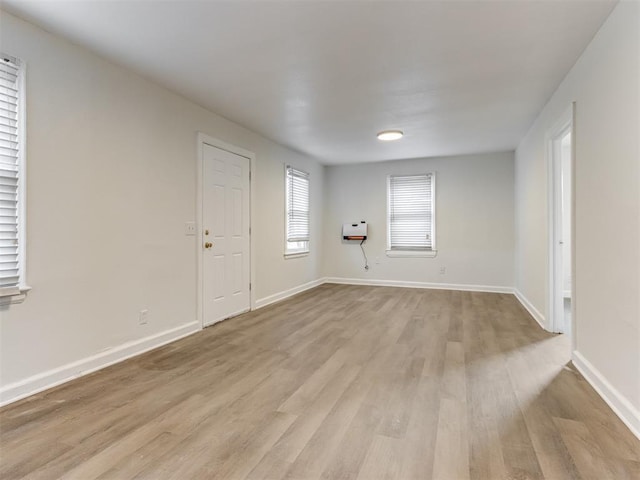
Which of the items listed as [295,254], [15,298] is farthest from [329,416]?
[295,254]

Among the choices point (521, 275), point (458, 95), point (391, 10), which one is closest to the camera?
point (391, 10)

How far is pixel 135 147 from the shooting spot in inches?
120

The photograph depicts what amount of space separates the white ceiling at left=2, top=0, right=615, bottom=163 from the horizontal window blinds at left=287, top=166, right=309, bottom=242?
1.72 meters

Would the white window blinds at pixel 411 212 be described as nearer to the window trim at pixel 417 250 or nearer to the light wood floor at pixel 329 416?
the window trim at pixel 417 250

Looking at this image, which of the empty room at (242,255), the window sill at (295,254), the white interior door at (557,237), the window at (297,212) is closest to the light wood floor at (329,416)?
the empty room at (242,255)

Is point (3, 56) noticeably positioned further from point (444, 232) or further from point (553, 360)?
point (444, 232)

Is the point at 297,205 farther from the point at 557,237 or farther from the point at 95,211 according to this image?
the point at 557,237

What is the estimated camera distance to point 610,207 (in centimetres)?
218

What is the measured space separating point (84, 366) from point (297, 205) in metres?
4.04

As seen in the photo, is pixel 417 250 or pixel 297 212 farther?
pixel 417 250

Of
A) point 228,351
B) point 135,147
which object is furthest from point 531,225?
point 135,147

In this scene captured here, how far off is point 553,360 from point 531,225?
2098 mm

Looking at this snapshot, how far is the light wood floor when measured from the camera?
161 centimetres

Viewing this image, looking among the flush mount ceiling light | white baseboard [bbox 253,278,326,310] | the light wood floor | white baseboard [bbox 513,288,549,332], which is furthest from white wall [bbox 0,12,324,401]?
white baseboard [bbox 513,288,549,332]
